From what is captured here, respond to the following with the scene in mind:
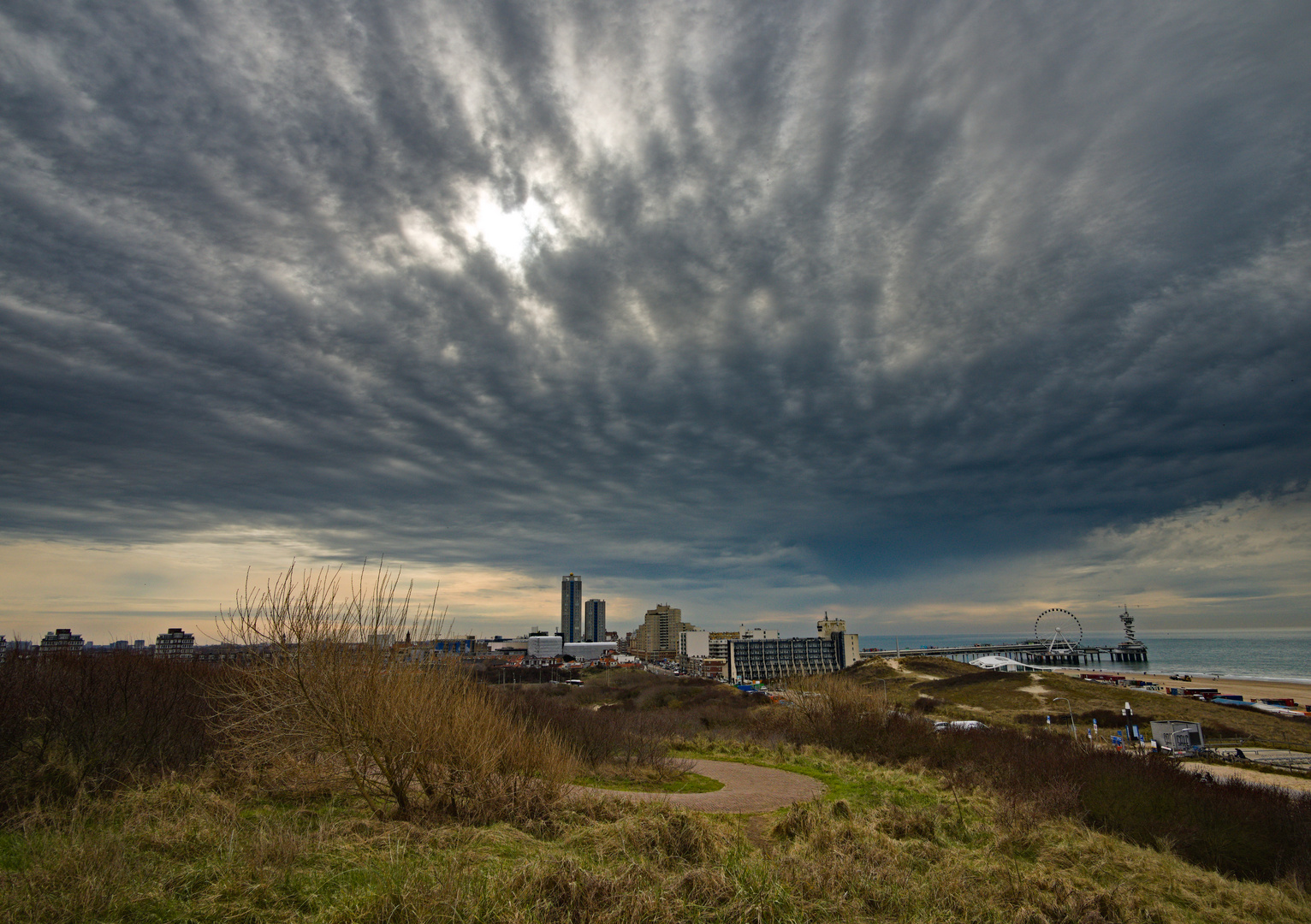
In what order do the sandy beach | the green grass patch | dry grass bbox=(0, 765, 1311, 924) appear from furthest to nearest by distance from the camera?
the sandy beach → the green grass patch → dry grass bbox=(0, 765, 1311, 924)

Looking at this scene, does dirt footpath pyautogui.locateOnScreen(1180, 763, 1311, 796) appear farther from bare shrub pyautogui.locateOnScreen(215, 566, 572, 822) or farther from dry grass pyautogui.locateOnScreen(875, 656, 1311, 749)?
bare shrub pyautogui.locateOnScreen(215, 566, 572, 822)

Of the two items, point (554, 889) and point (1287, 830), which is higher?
point (554, 889)

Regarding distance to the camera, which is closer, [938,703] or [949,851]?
[949,851]

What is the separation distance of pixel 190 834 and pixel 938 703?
64237 millimetres

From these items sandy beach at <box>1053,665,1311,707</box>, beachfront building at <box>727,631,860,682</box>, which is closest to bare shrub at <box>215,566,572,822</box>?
sandy beach at <box>1053,665,1311,707</box>

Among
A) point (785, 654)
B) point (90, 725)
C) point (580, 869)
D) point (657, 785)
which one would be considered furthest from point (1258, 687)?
point (90, 725)

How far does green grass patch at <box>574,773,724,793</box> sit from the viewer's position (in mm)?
19109

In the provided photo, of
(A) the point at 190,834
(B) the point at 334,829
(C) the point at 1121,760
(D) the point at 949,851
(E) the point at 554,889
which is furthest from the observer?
(C) the point at 1121,760

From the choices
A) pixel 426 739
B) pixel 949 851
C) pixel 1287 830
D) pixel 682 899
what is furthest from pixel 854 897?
pixel 1287 830

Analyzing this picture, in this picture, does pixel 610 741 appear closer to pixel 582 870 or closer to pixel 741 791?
pixel 741 791

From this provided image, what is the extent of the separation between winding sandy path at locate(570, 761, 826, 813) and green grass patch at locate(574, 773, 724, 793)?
452mm

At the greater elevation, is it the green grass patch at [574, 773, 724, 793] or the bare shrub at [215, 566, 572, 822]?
the bare shrub at [215, 566, 572, 822]

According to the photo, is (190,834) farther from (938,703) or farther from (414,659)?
(938,703)

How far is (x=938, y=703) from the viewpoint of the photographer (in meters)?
61.5
